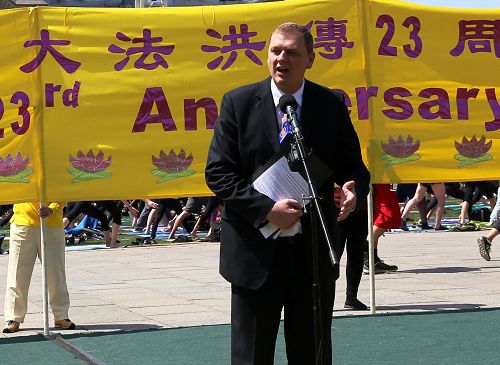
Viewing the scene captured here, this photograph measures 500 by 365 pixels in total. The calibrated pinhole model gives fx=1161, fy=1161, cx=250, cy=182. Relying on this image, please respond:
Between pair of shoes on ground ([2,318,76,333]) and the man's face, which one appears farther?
pair of shoes on ground ([2,318,76,333])

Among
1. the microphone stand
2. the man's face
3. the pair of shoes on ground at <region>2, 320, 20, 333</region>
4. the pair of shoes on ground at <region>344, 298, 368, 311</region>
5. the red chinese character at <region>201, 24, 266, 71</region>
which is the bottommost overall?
the pair of shoes on ground at <region>344, 298, 368, 311</region>

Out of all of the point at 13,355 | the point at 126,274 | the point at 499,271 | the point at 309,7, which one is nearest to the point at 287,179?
the point at 13,355

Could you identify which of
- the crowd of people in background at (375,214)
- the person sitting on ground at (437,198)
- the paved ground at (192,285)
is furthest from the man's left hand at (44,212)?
the person sitting on ground at (437,198)

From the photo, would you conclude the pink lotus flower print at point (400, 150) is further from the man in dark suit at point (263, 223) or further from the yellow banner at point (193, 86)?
the man in dark suit at point (263, 223)

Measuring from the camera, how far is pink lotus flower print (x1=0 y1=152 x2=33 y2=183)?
9.81 meters

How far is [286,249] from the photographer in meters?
5.42

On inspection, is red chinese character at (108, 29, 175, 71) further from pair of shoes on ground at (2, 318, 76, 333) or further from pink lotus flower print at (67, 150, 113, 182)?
pair of shoes on ground at (2, 318, 76, 333)

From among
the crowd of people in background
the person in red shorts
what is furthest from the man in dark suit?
the crowd of people in background

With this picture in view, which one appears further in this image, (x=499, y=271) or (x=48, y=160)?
(x=499, y=271)

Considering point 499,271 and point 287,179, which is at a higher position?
point 287,179

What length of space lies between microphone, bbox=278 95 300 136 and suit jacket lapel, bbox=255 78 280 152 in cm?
11

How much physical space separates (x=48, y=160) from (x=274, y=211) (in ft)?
16.5

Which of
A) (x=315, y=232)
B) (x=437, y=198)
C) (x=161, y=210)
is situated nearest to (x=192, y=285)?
(x=315, y=232)

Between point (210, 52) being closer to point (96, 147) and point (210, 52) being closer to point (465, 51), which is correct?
point (96, 147)
